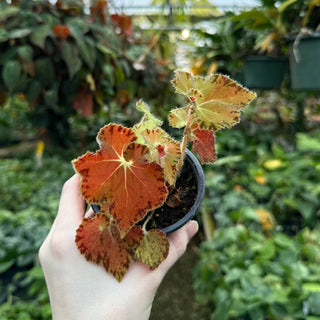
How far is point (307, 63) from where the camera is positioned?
112 centimetres

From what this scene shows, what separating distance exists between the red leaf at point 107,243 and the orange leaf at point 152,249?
0.04 feet

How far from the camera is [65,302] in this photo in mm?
379

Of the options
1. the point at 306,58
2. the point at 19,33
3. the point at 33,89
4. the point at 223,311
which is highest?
the point at 19,33

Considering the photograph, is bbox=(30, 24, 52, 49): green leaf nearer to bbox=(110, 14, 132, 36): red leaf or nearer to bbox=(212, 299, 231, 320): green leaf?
bbox=(110, 14, 132, 36): red leaf

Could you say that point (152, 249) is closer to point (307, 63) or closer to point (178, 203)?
point (178, 203)

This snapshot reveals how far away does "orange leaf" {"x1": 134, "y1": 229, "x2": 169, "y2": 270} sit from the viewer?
0.36 metres

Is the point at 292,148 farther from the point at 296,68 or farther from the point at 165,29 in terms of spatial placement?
the point at 165,29

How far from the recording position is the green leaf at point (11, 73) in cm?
113

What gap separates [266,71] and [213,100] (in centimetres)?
137

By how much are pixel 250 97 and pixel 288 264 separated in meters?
0.68

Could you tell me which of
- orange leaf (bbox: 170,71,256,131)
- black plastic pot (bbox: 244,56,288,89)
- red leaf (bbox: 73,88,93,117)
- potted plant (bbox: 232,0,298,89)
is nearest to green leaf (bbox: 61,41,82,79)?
red leaf (bbox: 73,88,93,117)

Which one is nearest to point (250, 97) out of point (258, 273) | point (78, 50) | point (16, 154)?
point (258, 273)

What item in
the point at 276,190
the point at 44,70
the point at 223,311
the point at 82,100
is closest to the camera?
the point at 223,311

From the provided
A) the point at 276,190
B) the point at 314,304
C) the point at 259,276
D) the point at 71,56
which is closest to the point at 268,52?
the point at 276,190
